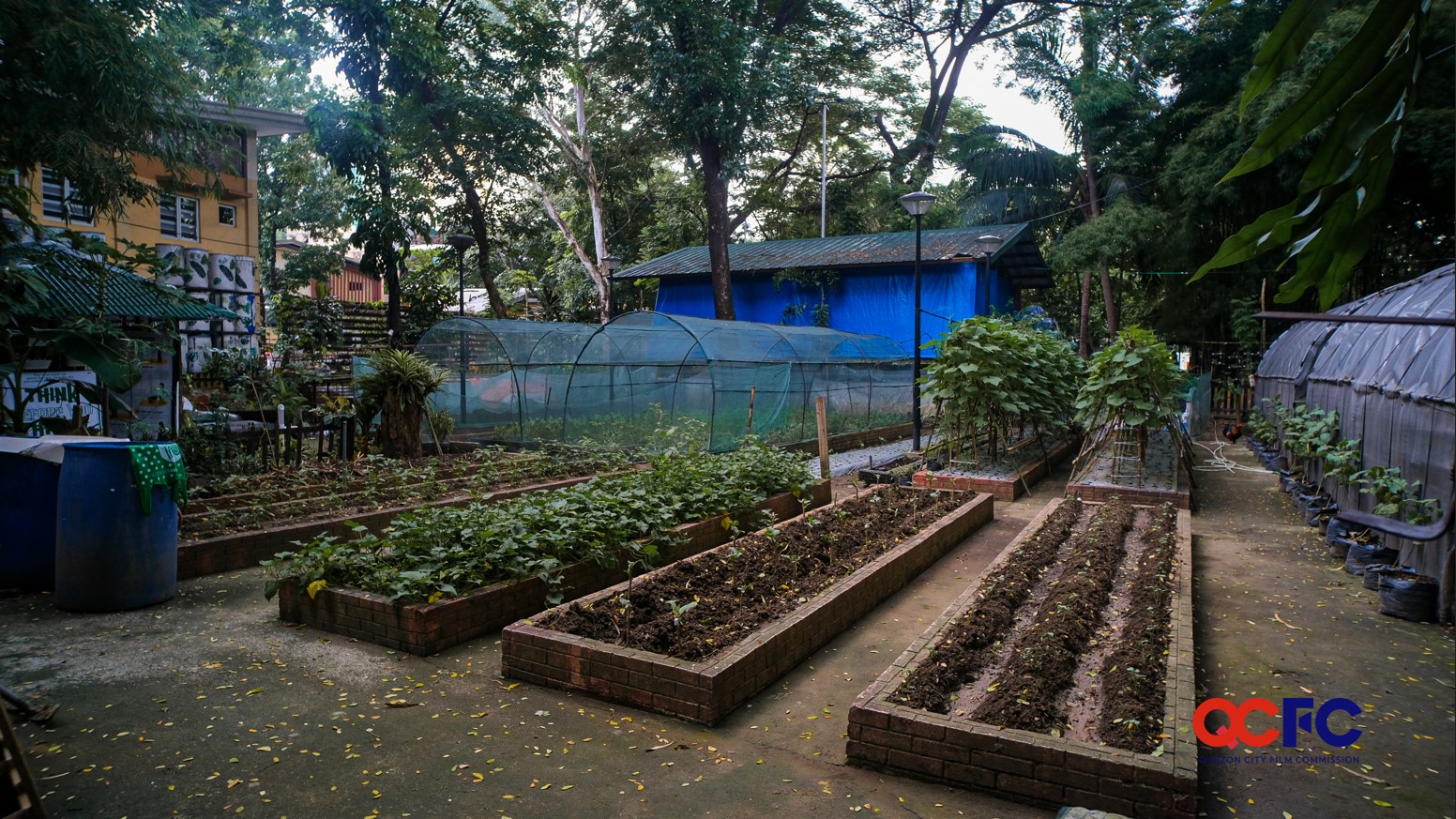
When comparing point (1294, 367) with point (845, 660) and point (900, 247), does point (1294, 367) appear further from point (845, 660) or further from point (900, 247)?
point (845, 660)

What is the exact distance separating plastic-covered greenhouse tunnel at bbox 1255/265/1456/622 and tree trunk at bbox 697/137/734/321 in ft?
44.3

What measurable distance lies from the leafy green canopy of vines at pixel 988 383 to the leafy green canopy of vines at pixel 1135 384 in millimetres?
1077

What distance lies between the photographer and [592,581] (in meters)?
6.57

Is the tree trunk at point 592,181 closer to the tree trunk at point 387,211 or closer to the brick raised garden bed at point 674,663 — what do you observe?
the tree trunk at point 387,211

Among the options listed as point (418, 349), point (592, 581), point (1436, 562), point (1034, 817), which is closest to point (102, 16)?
point (418, 349)

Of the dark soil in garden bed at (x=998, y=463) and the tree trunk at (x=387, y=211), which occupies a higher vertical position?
the tree trunk at (x=387, y=211)

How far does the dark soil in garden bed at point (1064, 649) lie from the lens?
402cm

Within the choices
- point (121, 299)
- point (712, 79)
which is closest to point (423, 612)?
point (121, 299)

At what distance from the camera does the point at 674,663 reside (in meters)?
4.53

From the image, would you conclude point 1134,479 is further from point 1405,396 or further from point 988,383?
point 1405,396

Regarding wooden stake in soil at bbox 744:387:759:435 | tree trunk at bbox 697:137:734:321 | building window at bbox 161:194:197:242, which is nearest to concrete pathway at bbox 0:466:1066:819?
wooden stake in soil at bbox 744:387:759:435

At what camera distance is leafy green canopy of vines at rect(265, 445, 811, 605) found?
577 cm

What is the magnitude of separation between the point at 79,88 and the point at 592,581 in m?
7.99

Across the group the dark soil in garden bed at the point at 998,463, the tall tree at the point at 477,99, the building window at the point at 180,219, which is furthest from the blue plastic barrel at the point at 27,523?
the building window at the point at 180,219
